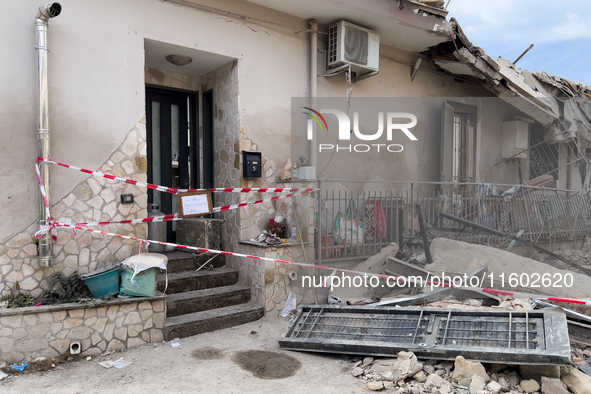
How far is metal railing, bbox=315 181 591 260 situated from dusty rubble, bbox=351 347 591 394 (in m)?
2.58

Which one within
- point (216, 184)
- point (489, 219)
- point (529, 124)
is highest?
point (529, 124)

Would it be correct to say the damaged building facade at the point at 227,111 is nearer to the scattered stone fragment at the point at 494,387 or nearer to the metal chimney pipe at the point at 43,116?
the metal chimney pipe at the point at 43,116

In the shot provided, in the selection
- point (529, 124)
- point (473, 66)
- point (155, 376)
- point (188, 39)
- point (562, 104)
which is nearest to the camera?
point (155, 376)

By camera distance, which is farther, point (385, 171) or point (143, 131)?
point (385, 171)

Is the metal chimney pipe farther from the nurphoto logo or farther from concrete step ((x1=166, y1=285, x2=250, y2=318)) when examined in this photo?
the nurphoto logo

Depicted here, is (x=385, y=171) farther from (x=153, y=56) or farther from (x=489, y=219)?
(x=153, y=56)

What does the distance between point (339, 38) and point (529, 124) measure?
7126 mm

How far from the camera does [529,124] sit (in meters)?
11.4

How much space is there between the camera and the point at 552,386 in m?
3.51

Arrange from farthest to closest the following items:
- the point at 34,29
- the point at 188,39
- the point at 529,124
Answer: the point at 529,124 < the point at 188,39 < the point at 34,29

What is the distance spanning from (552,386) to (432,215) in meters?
4.17

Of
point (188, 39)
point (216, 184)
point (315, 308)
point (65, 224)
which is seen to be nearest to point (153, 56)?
point (188, 39)

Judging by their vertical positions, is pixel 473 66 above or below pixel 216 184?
above

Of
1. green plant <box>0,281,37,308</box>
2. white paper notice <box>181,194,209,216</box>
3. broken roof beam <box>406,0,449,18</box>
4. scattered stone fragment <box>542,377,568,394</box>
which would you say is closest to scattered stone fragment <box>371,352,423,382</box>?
scattered stone fragment <box>542,377,568,394</box>
